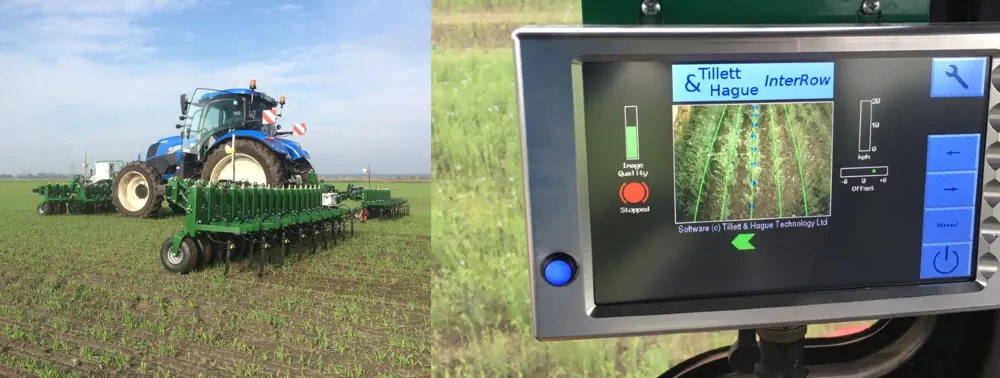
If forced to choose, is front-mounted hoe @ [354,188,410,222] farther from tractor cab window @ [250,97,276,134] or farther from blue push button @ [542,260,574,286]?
blue push button @ [542,260,574,286]

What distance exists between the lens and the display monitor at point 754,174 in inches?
27.1

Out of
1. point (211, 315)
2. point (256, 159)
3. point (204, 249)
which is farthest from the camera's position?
point (256, 159)

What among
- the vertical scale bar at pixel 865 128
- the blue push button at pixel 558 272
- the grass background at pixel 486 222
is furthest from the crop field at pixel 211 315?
the vertical scale bar at pixel 865 128

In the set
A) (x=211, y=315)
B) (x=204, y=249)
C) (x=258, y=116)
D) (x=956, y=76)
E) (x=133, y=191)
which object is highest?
(x=258, y=116)

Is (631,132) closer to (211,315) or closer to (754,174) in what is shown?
(754,174)

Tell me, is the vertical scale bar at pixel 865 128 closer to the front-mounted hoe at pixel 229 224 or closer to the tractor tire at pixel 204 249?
the front-mounted hoe at pixel 229 224

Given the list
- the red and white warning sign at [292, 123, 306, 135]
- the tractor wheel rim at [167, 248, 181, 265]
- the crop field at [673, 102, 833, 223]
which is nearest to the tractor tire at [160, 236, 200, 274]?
the tractor wheel rim at [167, 248, 181, 265]

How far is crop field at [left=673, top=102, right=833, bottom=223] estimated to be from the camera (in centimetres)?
73

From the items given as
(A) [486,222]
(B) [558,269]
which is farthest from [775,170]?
(A) [486,222]

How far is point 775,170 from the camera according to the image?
75 cm

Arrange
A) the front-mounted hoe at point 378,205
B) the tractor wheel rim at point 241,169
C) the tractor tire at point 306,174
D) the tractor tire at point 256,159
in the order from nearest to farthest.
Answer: the tractor tire at point 256,159 < the tractor wheel rim at point 241,169 < the tractor tire at point 306,174 < the front-mounted hoe at point 378,205

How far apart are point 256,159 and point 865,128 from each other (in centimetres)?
687

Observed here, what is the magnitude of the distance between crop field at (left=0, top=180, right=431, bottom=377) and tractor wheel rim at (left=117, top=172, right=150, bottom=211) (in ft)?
7.74

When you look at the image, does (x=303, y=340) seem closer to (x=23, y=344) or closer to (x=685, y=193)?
(x=23, y=344)
